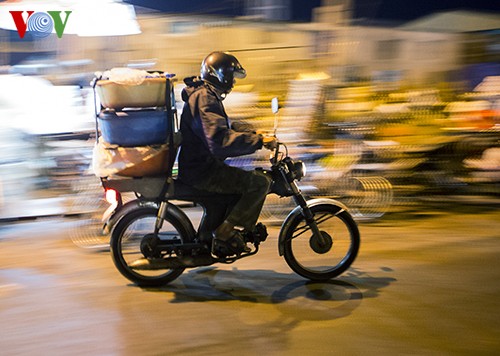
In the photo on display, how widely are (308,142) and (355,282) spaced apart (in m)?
2.98

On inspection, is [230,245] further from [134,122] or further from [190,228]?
[134,122]

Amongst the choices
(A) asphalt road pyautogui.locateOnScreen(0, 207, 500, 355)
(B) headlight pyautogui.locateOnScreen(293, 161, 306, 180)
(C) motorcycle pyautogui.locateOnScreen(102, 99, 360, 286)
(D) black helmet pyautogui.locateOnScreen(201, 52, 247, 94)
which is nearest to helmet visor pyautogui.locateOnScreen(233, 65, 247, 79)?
(D) black helmet pyautogui.locateOnScreen(201, 52, 247, 94)

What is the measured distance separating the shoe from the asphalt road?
357 millimetres

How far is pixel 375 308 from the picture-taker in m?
4.57

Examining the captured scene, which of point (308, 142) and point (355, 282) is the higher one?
point (308, 142)

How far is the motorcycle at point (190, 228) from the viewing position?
5.06m

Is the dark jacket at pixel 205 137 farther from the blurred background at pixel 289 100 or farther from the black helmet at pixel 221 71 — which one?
the blurred background at pixel 289 100

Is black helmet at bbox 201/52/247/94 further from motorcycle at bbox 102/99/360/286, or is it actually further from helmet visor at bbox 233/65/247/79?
motorcycle at bbox 102/99/360/286

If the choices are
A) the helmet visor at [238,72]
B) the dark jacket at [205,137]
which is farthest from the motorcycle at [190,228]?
the helmet visor at [238,72]

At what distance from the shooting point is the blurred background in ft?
25.7

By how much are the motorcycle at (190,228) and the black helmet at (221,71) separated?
0.72 metres

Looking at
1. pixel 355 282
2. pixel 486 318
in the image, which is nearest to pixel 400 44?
pixel 355 282

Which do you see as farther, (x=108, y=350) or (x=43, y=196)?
(x=43, y=196)

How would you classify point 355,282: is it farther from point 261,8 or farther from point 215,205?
point 261,8
